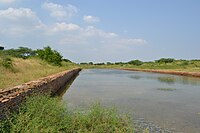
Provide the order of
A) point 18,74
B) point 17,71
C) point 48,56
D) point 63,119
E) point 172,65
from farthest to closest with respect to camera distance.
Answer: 1. point 172,65
2. point 48,56
3. point 17,71
4. point 18,74
5. point 63,119

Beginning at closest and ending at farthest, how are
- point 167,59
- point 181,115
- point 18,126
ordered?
point 18,126 → point 181,115 → point 167,59

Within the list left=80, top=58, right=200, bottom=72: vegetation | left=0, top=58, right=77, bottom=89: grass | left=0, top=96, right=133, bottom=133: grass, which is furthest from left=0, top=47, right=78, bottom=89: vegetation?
left=80, top=58, right=200, bottom=72: vegetation

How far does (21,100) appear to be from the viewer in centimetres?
808

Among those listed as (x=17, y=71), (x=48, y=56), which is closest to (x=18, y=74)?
(x=17, y=71)

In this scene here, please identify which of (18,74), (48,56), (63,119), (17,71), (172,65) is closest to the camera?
(63,119)

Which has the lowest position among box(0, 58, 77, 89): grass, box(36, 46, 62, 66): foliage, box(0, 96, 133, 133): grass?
box(0, 96, 133, 133): grass

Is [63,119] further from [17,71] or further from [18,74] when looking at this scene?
[17,71]

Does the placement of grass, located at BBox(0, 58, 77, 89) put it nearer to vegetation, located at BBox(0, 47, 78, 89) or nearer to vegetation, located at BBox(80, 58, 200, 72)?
vegetation, located at BBox(0, 47, 78, 89)

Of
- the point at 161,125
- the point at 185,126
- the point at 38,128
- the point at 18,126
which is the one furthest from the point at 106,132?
the point at 185,126

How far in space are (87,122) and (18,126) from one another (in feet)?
7.04

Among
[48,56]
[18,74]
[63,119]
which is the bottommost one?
[63,119]

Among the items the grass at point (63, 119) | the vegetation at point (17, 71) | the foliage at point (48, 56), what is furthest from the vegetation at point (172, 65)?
the grass at point (63, 119)

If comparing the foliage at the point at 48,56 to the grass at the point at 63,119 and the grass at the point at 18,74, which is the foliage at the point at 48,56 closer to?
the grass at the point at 18,74

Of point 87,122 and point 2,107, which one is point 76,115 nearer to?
point 87,122
